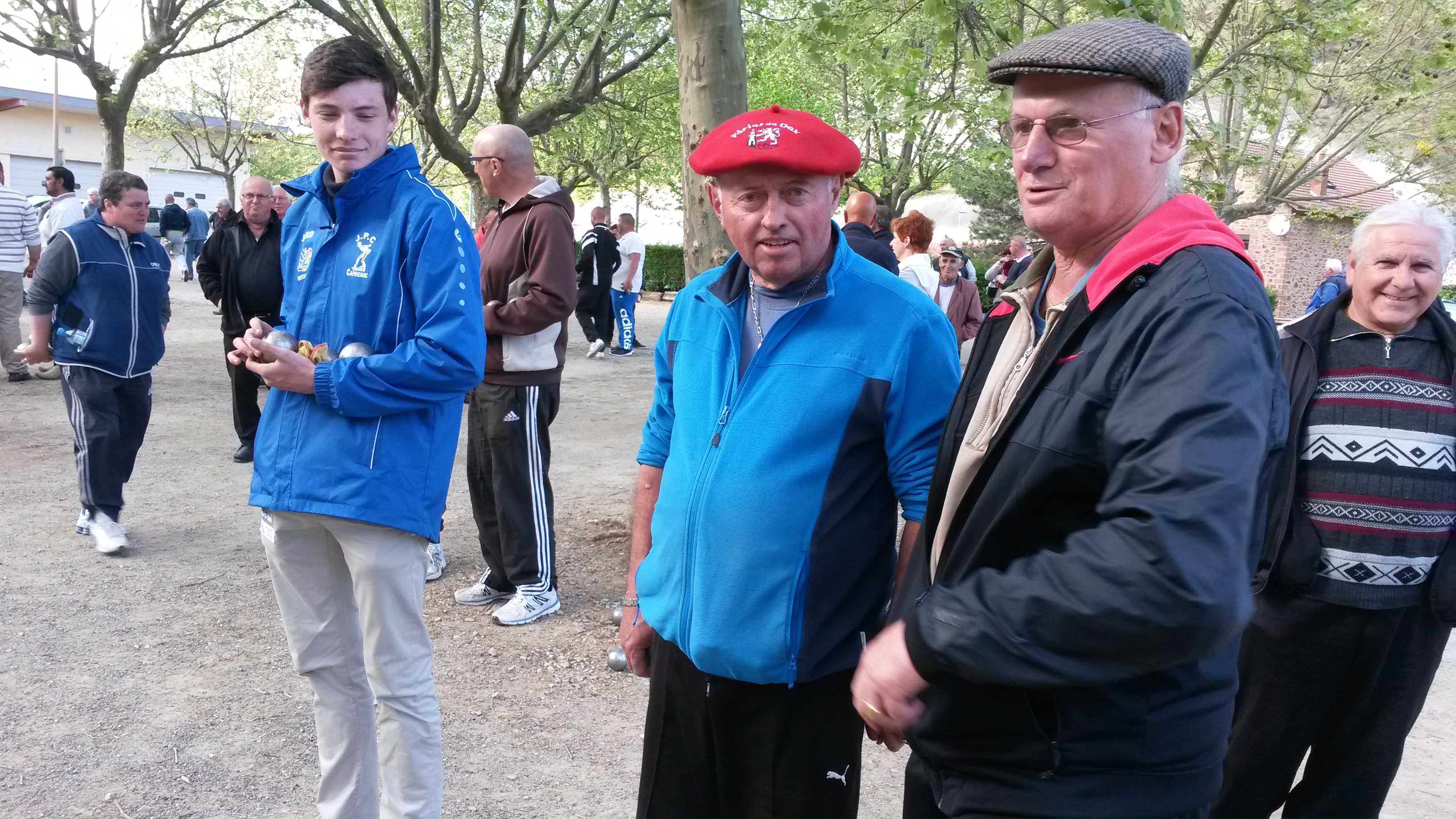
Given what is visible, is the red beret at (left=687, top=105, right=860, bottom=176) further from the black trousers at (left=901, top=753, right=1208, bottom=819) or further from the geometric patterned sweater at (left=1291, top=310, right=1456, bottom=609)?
the geometric patterned sweater at (left=1291, top=310, right=1456, bottom=609)

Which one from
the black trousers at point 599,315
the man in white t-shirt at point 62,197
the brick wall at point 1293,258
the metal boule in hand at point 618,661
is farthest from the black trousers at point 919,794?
the brick wall at point 1293,258

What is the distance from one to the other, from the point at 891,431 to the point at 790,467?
24cm

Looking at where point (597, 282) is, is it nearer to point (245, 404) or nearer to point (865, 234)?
point (245, 404)

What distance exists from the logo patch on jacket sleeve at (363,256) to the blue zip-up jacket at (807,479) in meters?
1.07

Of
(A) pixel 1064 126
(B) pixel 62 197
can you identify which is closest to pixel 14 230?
(B) pixel 62 197

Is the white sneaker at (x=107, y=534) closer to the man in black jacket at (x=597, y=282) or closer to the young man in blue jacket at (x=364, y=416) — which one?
the young man in blue jacket at (x=364, y=416)

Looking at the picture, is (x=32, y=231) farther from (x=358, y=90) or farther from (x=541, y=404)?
(x=358, y=90)

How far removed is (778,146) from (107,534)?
5.35 metres

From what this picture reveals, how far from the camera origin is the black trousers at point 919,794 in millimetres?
1918

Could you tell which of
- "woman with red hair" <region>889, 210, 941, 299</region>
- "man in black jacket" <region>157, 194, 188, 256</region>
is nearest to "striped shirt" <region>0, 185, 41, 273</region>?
"woman with red hair" <region>889, 210, 941, 299</region>

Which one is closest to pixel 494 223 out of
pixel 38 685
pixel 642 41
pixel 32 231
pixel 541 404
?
pixel 541 404

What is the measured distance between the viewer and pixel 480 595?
541 cm

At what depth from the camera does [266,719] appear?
405cm

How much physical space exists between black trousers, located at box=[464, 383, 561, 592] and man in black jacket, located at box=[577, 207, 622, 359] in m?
6.86
